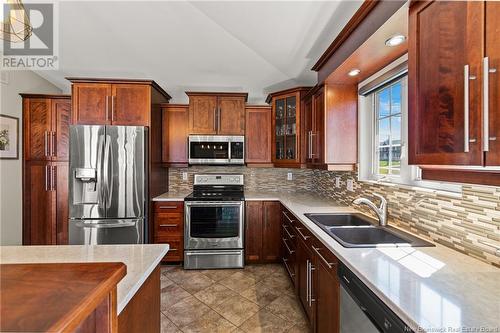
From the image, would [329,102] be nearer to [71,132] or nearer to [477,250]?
[477,250]

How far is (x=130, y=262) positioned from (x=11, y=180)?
3.31m

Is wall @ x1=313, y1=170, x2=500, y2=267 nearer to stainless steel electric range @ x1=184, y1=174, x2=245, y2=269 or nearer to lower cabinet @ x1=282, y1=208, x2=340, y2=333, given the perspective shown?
lower cabinet @ x1=282, y1=208, x2=340, y2=333

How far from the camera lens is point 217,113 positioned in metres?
3.43

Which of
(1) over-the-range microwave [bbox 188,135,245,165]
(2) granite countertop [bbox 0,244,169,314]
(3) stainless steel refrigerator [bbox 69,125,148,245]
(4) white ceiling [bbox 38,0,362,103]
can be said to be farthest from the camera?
(1) over-the-range microwave [bbox 188,135,245,165]

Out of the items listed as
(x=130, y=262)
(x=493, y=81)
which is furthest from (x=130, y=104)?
(x=493, y=81)

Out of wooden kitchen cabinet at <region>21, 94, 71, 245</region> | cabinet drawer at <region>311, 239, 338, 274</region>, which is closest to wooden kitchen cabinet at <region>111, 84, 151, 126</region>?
wooden kitchen cabinet at <region>21, 94, 71, 245</region>

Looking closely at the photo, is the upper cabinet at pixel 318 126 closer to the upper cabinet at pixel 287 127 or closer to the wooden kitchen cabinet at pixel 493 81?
the upper cabinet at pixel 287 127

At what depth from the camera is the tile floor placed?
6.70ft

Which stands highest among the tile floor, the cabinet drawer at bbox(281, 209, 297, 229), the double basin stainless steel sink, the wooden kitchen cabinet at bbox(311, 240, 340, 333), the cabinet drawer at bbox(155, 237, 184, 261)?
the double basin stainless steel sink

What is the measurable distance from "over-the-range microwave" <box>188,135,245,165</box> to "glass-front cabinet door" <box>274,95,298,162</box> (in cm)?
53

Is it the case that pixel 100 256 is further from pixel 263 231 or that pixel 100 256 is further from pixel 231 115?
pixel 231 115

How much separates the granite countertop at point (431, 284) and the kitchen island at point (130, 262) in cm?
98

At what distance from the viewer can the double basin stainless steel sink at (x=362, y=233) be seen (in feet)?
4.78

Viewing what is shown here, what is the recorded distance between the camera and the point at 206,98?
3.41 metres
